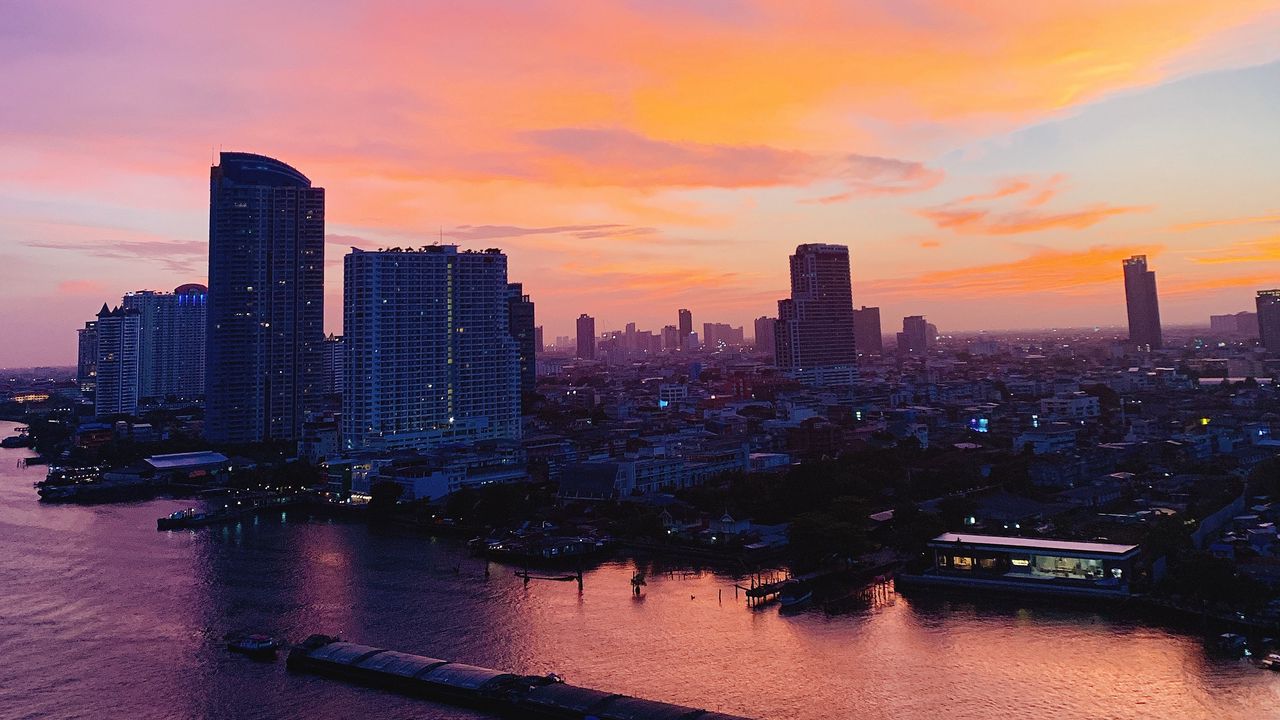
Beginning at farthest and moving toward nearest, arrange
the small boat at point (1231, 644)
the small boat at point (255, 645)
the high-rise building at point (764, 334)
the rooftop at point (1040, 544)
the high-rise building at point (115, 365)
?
1. the high-rise building at point (764, 334)
2. the high-rise building at point (115, 365)
3. the rooftop at point (1040, 544)
4. the small boat at point (255, 645)
5. the small boat at point (1231, 644)

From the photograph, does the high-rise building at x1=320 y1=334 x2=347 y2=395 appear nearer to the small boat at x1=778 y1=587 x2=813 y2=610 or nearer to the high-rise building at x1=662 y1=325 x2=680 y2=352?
the small boat at x1=778 y1=587 x2=813 y2=610

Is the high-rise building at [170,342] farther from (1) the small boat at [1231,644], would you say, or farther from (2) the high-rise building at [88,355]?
(1) the small boat at [1231,644]

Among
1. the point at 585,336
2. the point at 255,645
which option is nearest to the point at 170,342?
the point at 255,645

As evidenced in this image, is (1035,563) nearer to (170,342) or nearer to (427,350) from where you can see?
(427,350)

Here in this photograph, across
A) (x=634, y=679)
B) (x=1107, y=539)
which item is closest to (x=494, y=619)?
(x=634, y=679)

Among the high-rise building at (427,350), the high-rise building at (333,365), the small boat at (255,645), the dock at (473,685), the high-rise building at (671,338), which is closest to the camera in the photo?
the dock at (473,685)

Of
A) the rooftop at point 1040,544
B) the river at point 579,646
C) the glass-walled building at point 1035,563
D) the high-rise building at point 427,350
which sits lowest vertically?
the river at point 579,646

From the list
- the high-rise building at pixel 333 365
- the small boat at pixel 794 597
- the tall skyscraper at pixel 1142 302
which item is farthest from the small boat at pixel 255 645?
the tall skyscraper at pixel 1142 302
